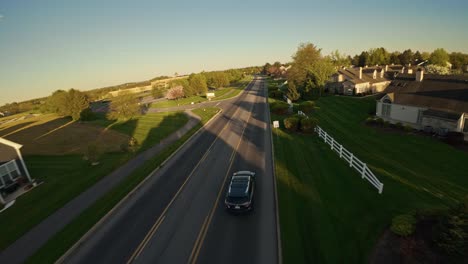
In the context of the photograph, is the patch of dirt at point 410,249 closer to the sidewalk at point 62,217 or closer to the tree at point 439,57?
the sidewalk at point 62,217

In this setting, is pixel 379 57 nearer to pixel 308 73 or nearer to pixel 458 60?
pixel 458 60

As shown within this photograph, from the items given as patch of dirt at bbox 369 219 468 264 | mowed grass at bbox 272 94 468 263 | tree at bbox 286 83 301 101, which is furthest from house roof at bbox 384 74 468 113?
patch of dirt at bbox 369 219 468 264

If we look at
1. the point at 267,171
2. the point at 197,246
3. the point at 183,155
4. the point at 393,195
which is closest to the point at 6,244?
the point at 197,246

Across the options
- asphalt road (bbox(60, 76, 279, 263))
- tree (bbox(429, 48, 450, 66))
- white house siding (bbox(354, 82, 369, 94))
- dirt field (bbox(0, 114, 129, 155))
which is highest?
tree (bbox(429, 48, 450, 66))

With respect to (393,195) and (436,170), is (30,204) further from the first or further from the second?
(436,170)

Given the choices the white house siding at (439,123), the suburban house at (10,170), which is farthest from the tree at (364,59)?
the suburban house at (10,170)

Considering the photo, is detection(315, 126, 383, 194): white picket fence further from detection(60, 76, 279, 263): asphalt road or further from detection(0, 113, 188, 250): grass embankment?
detection(0, 113, 188, 250): grass embankment
